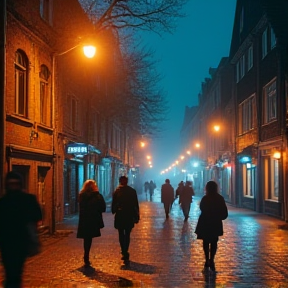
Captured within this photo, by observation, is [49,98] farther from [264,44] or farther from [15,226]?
[15,226]

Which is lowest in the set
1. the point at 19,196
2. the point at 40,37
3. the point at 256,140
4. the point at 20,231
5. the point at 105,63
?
the point at 20,231

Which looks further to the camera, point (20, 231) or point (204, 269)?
point (204, 269)

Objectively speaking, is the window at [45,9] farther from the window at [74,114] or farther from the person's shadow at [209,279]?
the person's shadow at [209,279]

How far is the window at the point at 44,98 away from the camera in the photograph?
18.3 metres

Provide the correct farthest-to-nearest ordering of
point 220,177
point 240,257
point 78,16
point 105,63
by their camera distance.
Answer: point 220,177
point 105,63
point 78,16
point 240,257

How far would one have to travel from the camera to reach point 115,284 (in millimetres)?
9211

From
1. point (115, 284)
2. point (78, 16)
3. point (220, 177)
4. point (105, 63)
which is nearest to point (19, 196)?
point (115, 284)

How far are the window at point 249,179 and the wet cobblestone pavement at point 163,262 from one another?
1163 centimetres

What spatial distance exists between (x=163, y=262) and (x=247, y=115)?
2090 centimetres

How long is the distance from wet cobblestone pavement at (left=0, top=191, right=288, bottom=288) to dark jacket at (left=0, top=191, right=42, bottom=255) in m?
2.55

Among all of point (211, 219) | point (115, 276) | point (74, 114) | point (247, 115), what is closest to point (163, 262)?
point (211, 219)

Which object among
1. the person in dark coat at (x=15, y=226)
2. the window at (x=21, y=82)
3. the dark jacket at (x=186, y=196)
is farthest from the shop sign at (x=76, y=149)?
the person in dark coat at (x=15, y=226)

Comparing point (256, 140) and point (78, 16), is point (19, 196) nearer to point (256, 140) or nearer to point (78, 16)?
point (78, 16)

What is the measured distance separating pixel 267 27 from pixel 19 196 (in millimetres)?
20973
